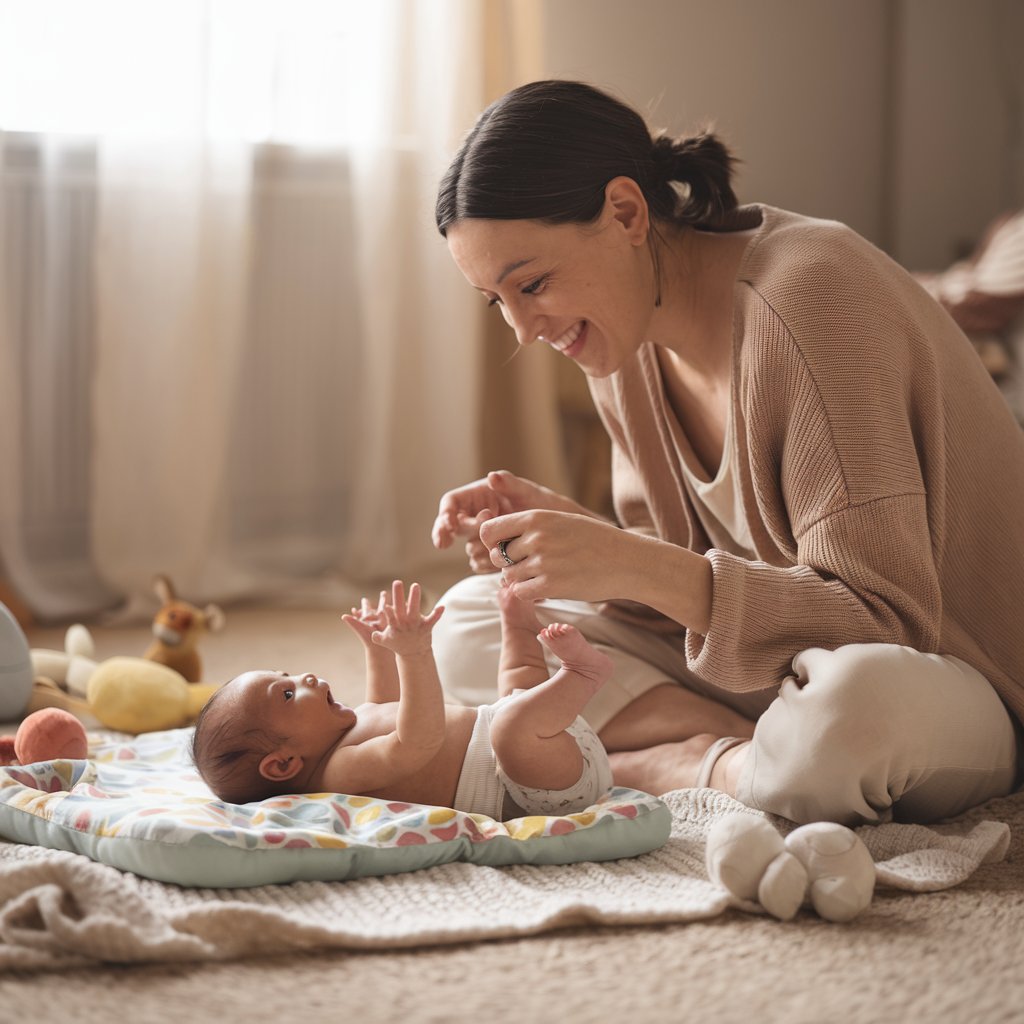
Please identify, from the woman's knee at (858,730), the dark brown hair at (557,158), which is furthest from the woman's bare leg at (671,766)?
the dark brown hair at (557,158)

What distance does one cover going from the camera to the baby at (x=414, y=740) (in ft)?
4.12

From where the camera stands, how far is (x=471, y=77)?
9.30 feet

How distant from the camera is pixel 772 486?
4.40 feet

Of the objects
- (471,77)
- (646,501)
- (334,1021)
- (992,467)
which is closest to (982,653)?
(992,467)

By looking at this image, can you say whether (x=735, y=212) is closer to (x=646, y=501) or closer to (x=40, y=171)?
(x=646, y=501)

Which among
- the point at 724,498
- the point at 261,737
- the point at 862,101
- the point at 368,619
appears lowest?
the point at 261,737

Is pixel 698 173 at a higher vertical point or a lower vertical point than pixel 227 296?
higher

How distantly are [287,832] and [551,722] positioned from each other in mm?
Result: 284

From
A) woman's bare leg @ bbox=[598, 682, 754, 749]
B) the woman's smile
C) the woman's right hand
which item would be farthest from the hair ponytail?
woman's bare leg @ bbox=[598, 682, 754, 749]

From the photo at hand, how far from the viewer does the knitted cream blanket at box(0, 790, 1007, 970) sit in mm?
983

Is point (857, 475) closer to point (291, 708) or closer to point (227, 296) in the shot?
point (291, 708)

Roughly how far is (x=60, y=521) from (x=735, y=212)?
165 cm

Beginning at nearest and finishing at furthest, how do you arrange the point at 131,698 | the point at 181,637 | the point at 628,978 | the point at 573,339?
the point at 628,978
the point at 573,339
the point at 131,698
the point at 181,637

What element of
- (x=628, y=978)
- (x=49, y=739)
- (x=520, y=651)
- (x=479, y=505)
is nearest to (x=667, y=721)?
(x=520, y=651)
